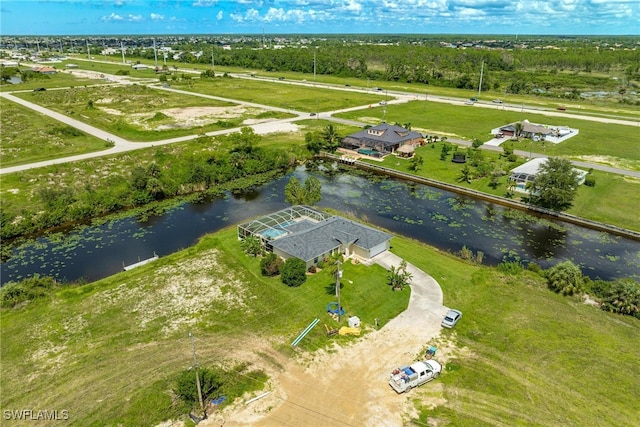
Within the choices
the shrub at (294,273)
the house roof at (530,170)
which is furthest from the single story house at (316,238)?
the house roof at (530,170)

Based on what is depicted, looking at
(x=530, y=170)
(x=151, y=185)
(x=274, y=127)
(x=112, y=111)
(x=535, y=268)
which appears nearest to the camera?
(x=535, y=268)

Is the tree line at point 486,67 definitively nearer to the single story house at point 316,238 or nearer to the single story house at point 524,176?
the single story house at point 524,176

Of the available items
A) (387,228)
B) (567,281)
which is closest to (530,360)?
(567,281)

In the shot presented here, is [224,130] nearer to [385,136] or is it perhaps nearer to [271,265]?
[385,136]

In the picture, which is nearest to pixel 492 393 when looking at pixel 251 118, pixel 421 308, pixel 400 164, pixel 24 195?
pixel 421 308

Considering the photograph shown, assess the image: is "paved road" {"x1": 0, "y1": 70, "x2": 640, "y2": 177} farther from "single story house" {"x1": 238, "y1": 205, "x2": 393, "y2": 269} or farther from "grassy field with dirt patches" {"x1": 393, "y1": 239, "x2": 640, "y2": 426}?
"grassy field with dirt patches" {"x1": 393, "y1": 239, "x2": 640, "y2": 426}

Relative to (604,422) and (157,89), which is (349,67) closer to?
(157,89)

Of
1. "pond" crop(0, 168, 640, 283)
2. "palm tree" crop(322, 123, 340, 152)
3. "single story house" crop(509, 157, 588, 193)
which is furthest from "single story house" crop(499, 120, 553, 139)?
"palm tree" crop(322, 123, 340, 152)
